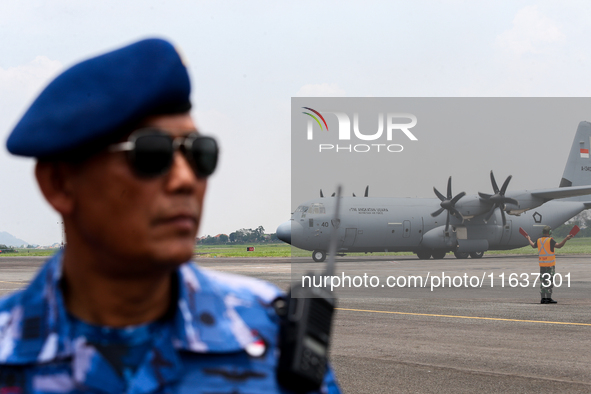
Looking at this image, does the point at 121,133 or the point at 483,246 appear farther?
the point at 483,246

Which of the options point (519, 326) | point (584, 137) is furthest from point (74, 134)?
point (584, 137)

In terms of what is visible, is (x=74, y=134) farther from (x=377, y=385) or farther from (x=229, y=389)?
(x=377, y=385)

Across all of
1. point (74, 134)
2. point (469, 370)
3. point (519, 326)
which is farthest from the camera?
point (519, 326)

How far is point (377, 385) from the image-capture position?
6801 millimetres

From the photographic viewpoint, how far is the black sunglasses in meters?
1.08

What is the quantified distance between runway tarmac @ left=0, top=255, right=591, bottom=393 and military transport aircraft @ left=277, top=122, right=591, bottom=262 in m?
17.3

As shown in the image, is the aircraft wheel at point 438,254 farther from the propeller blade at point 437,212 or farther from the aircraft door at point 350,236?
the aircraft door at point 350,236

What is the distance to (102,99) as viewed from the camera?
3.67ft

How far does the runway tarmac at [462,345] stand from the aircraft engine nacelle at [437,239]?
→ 21240 millimetres

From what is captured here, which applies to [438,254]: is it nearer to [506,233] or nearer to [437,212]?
[437,212]

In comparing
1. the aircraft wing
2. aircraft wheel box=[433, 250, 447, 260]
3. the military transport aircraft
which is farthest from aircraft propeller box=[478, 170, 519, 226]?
aircraft wheel box=[433, 250, 447, 260]

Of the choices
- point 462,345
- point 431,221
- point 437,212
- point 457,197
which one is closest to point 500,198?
point 457,197

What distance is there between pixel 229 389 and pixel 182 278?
24 cm

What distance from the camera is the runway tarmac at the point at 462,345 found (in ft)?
22.7
